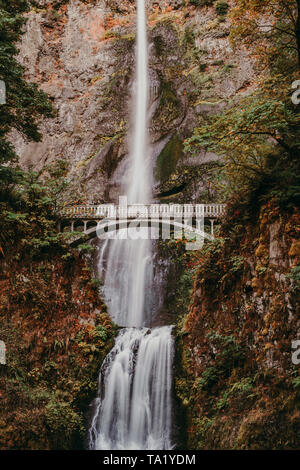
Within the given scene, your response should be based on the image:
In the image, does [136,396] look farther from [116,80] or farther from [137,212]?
[116,80]

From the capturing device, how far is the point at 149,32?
99.1ft

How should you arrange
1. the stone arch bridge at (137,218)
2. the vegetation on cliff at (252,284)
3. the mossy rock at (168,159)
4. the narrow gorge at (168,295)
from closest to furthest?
the vegetation on cliff at (252,284) < the narrow gorge at (168,295) < the stone arch bridge at (137,218) < the mossy rock at (168,159)

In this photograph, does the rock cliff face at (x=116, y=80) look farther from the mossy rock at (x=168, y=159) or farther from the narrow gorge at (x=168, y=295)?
the narrow gorge at (x=168, y=295)

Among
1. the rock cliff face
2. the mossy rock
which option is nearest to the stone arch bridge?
the rock cliff face

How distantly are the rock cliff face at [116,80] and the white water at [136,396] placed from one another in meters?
11.3

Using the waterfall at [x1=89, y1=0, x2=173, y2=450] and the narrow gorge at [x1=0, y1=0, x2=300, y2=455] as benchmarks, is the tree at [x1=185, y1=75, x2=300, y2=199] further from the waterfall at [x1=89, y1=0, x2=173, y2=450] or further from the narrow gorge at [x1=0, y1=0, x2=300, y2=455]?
the waterfall at [x1=89, y1=0, x2=173, y2=450]

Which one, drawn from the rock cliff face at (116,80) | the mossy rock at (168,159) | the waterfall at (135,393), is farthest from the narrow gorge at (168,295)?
the rock cliff face at (116,80)

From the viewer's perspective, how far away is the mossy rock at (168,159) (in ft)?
74.0

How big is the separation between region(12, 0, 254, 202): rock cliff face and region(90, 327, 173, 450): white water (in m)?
11.3

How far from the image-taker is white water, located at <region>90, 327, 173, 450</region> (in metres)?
9.77
